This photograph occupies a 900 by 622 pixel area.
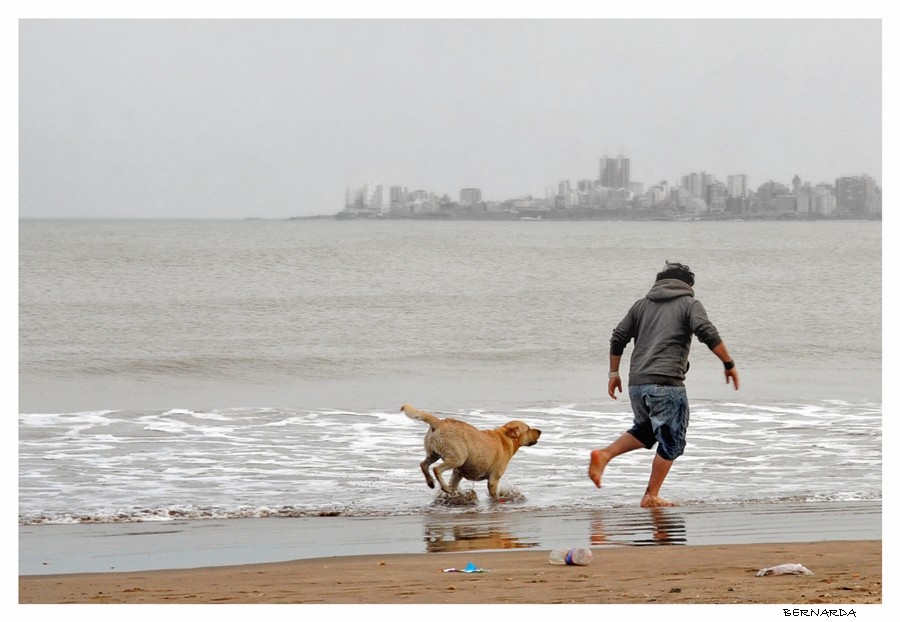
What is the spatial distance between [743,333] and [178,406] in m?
17.5

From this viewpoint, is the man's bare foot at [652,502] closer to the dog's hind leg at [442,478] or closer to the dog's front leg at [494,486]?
the dog's front leg at [494,486]

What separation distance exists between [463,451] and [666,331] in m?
1.84

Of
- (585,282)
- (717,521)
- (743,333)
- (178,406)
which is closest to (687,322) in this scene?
(717,521)

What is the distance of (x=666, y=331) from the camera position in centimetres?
786

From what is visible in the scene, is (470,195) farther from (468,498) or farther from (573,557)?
(573,557)

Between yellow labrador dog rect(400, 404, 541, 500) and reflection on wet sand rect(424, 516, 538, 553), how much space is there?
582mm

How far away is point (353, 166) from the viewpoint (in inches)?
1906

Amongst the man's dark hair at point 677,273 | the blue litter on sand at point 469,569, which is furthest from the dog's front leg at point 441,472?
the blue litter on sand at point 469,569

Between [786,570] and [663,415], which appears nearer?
[786,570]

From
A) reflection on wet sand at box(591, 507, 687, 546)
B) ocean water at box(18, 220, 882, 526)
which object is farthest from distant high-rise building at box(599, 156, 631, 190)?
reflection on wet sand at box(591, 507, 687, 546)

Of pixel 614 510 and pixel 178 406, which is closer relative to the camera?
pixel 614 510

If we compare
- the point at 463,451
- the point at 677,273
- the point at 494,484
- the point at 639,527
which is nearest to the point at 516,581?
the point at 639,527

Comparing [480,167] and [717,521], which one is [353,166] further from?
[717,521]

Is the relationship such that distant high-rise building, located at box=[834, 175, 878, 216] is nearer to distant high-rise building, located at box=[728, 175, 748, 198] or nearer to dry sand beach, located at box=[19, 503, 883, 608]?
distant high-rise building, located at box=[728, 175, 748, 198]
